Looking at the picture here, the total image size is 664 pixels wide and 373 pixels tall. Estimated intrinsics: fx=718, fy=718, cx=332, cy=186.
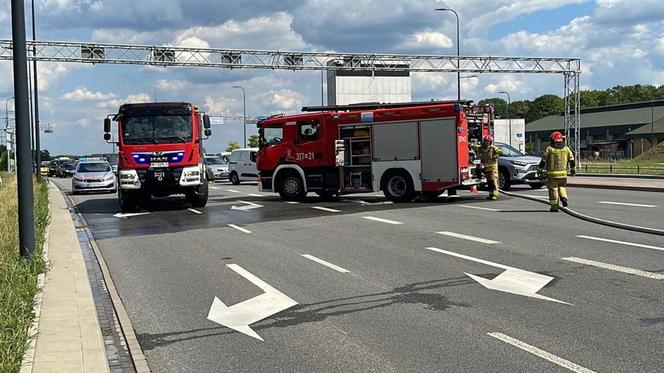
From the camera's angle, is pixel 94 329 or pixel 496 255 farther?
pixel 496 255

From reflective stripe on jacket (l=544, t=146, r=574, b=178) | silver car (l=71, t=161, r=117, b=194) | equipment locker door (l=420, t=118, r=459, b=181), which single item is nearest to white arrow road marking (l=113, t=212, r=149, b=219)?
equipment locker door (l=420, t=118, r=459, b=181)

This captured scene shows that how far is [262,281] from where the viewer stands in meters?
9.38

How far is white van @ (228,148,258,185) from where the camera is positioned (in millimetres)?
38781

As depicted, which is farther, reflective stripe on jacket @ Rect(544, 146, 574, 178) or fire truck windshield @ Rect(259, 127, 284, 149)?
fire truck windshield @ Rect(259, 127, 284, 149)

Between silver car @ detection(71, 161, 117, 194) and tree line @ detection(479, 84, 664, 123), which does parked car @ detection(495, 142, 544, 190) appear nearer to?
silver car @ detection(71, 161, 117, 194)

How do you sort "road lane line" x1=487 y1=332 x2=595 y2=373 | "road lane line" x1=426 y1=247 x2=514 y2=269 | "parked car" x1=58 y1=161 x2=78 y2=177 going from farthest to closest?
"parked car" x1=58 y1=161 x2=78 y2=177 < "road lane line" x1=426 y1=247 x2=514 y2=269 < "road lane line" x1=487 y1=332 x2=595 y2=373

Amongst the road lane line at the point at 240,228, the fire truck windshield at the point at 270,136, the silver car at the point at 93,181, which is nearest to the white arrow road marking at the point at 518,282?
the road lane line at the point at 240,228

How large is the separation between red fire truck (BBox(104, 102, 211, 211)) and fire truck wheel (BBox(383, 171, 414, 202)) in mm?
5636

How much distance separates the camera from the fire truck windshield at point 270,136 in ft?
77.7

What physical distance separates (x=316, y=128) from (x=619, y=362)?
1786 cm

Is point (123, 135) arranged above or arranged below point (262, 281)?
Result: above

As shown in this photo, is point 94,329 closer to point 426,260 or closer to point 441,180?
point 426,260

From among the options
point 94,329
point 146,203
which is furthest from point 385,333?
point 146,203

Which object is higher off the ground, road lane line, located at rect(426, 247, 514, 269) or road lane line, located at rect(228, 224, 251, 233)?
road lane line, located at rect(426, 247, 514, 269)
